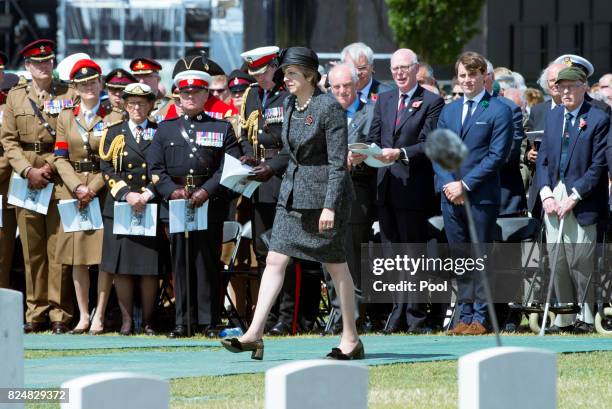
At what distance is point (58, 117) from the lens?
13.1 m

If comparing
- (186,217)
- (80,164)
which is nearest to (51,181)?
(80,164)

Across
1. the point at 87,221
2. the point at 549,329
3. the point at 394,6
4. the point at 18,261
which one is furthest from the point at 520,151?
the point at 394,6

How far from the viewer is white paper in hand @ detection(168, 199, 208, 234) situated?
12.2m

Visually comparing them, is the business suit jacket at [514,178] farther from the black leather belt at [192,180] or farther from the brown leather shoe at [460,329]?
the black leather belt at [192,180]

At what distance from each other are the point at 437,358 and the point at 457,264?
2.37 meters

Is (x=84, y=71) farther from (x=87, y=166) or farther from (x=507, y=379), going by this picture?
(x=507, y=379)

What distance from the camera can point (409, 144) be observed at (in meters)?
12.1

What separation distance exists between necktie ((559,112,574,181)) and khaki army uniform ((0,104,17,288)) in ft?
16.4

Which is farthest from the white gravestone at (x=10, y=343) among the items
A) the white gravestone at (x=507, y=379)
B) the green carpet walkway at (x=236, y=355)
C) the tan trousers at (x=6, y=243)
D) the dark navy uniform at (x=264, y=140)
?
the tan trousers at (x=6, y=243)

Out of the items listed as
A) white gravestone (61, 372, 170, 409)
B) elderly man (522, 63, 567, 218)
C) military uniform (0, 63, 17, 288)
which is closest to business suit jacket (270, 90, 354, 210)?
elderly man (522, 63, 567, 218)

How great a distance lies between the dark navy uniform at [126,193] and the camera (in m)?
12.6

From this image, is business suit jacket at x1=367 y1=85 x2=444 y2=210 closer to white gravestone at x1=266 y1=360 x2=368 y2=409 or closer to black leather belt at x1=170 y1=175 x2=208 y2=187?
Result: black leather belt at x1=170 y1=175 x2=208 y2=187

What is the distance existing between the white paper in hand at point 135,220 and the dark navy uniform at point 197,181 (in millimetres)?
113

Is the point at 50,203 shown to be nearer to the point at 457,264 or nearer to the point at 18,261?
the point at 18,261
